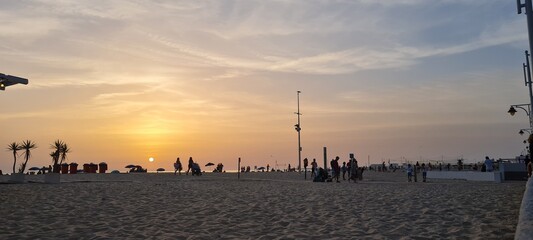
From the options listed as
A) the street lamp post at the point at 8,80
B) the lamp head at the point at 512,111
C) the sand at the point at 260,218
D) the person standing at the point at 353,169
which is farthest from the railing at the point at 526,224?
the lamp head at the point at 512,111

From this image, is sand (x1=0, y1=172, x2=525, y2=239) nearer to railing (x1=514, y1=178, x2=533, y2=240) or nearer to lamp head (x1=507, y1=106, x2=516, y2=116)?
railing (x1=514, y1=178, x2=533, y2=240)

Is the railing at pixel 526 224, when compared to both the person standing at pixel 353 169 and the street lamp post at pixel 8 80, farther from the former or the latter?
the person standing at pixel 353 169

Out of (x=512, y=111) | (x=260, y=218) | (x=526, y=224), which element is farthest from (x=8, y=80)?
(x=512, y=111)

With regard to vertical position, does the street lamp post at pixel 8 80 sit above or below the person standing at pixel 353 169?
above

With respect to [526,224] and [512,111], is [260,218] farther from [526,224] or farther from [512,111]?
[512,111]

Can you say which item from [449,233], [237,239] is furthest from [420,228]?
[237,239]

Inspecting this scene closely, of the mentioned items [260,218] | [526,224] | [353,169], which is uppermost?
[353,169]

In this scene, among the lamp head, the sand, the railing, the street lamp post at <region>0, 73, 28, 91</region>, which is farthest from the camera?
the lamp head

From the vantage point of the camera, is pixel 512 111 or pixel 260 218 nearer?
pixel 260 218

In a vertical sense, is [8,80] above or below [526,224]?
above

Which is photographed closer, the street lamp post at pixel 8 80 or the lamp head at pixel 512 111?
Answer: the street lamp post at pixel 8 80

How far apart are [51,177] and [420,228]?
81.0 feet

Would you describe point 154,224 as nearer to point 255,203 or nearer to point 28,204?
point 255,203

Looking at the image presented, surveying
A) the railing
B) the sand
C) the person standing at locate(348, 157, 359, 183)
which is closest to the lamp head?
the person standing at locate(348, 157, 359, 183)
